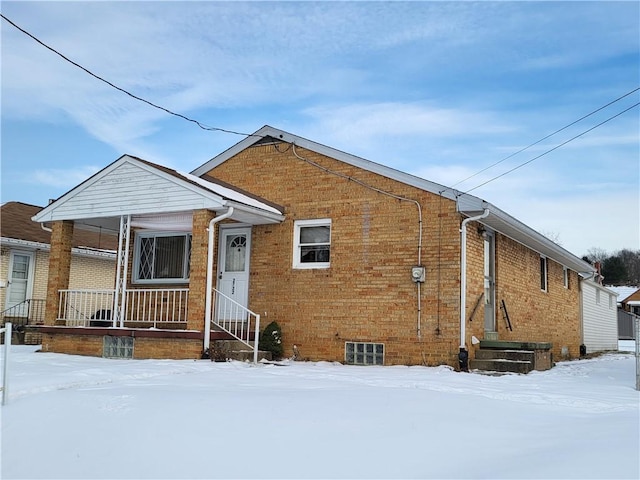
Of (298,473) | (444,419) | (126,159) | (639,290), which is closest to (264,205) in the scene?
(126,159)

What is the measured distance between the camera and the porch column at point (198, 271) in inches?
453

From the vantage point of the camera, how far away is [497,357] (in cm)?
1160

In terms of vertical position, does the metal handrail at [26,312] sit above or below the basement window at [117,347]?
above

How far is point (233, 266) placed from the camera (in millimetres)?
13742

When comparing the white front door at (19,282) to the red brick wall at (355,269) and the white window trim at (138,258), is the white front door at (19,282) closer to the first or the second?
the white window trim at (138,258)

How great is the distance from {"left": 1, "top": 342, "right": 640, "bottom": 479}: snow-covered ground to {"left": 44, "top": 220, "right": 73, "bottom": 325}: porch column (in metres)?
4.88

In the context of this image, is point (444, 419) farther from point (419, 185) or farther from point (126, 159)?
point (126, 159)

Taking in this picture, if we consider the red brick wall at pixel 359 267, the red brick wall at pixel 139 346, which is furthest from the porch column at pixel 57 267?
the red brick wall at pixel 359 267

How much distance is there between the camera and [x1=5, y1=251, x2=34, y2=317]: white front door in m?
18.2

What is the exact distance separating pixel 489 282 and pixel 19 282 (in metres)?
13.4

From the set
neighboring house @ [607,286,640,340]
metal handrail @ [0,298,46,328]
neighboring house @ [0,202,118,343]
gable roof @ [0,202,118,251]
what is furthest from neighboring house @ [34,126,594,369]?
neighboring house @ [607,286,640,340]

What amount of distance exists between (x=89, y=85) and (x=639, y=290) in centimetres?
5058

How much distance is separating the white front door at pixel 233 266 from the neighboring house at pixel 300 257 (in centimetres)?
3

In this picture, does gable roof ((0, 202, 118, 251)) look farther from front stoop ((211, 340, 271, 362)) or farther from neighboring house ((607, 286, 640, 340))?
neighboring house ((607, 286, 640, 340))
